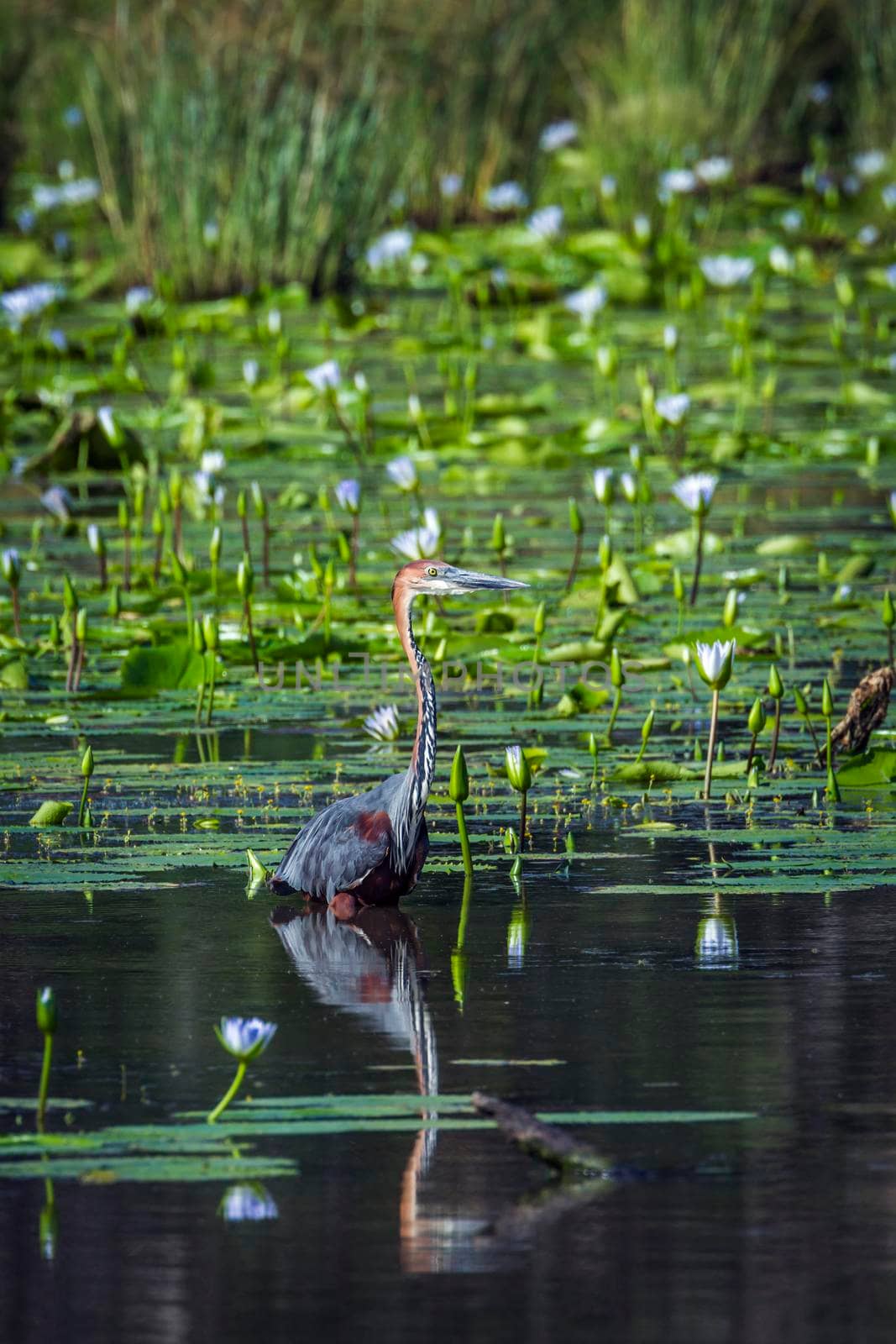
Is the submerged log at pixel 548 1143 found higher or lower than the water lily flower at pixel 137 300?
lower

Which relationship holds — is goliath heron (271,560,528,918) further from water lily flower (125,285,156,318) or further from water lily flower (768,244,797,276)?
water lily flower (768,244,797,276)

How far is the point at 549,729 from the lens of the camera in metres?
7.21

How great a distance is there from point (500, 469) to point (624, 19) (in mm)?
11355

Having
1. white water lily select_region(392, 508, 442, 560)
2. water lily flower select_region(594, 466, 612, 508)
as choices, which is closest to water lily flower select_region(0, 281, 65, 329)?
water lily flower select_region(594, 466, 612, 508)

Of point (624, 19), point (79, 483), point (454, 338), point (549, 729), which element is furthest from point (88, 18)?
point (549, 729)

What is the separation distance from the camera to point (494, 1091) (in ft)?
13.8

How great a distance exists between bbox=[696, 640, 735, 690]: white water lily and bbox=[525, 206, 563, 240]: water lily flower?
1149cm

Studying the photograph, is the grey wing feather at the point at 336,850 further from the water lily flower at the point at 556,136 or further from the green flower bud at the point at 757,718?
the water lily flower at the point at 556,136

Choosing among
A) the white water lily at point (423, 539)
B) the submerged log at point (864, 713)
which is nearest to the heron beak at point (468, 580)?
the submerged log at point (864, 713)

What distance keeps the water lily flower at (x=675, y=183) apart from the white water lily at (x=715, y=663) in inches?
530

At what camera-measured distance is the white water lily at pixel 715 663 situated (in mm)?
6188

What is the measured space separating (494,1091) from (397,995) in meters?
0.69

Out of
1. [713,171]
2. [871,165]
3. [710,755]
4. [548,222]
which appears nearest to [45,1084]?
[710,755]

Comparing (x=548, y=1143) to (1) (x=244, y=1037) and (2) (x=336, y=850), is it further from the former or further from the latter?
(2) (x=336, y=850)
